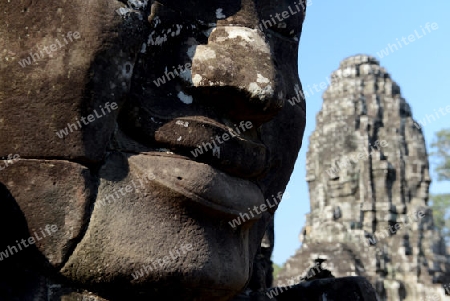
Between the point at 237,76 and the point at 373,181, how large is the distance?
20234 millimetres

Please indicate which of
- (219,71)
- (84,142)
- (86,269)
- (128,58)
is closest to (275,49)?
(219,71)

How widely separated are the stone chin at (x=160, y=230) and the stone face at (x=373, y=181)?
18.0 m

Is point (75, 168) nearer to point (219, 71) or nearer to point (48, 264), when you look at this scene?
point (48, 264)

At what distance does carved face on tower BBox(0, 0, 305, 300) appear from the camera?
2.35 m

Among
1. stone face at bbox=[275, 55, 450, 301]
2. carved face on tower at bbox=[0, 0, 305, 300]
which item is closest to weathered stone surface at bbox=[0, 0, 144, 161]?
carved face on tower at bbox=[0, 0, 305, 300]

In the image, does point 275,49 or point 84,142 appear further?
point 275,49

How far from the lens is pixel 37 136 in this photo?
2.34 meters

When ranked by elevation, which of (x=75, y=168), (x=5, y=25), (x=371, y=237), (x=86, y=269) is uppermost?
(x=371, y=237)

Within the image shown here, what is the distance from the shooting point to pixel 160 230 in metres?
2.40

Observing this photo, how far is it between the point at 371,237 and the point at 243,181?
62.3 feet

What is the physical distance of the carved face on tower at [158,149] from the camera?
2.35 meters

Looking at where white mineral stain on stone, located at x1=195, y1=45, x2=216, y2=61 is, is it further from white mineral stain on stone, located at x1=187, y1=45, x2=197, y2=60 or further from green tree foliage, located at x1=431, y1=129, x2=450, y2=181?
green tree foliage, located at x1=431, y1=129, x2=450, y2=181

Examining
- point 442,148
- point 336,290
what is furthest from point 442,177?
point 336,290

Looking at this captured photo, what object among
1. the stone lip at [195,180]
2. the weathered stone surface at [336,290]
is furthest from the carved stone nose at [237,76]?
the weathered stone surface at [336,290]
